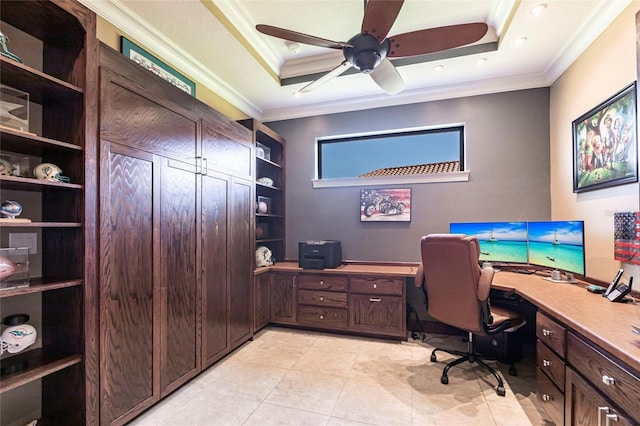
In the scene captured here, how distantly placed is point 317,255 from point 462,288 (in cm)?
163

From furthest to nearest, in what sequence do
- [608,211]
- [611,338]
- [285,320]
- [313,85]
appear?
1. [285,320]
2. [313,85]
3. [608,211]
4. [611,338]

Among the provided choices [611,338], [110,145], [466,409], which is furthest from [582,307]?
[110,145]

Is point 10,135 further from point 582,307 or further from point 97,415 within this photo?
point 582,307

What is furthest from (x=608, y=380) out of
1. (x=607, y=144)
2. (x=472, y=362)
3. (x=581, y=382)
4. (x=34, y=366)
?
(x=34, y=366)

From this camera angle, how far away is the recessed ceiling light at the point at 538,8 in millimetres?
2014

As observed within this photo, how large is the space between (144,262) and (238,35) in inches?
79.7

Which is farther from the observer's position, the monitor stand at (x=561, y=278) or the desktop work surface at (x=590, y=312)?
the monitor stand at (x=561, y=278)

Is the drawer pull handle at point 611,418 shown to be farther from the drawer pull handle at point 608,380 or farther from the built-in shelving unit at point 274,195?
the built-in shelving unit at point 274,195

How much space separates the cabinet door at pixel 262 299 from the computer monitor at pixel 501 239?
2342mm

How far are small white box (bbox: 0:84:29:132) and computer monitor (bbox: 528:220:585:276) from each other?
145 inches

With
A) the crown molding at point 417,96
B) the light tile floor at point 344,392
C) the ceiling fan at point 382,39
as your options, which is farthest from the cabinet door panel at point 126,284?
the crown molding at point 417,96

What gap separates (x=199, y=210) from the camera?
7.65ft

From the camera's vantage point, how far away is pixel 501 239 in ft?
9.59

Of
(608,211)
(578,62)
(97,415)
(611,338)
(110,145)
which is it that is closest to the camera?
(611,338)
